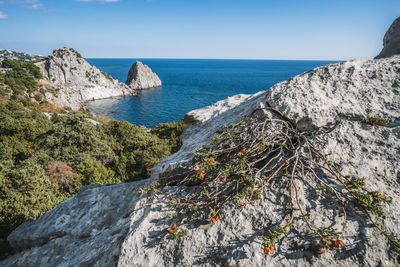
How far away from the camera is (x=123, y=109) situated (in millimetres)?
92125

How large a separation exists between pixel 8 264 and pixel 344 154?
8.73 m

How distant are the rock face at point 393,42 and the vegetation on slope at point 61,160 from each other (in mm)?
11493

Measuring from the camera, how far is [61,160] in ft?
62.6

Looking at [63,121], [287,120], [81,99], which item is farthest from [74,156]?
[81,99]

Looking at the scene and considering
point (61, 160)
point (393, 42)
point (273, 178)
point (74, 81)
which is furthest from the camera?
point (74, 81)

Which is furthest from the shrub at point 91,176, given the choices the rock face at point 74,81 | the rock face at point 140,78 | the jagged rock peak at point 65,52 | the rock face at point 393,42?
the rock face at point 140,78

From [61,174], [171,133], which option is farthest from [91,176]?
[171,133]

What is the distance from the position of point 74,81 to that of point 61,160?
108 m

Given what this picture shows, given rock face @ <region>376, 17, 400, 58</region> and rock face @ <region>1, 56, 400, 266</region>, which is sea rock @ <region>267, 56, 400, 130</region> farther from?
rock face @ <region>376, 17, 400, 58</region>

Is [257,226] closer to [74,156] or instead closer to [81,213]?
[81,213]

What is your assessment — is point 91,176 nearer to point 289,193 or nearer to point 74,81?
point 289,193

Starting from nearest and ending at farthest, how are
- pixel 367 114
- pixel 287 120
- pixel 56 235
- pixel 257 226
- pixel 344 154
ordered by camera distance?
pixel 257 226 → pixel 344 154 → pixel 367 114 → pixel 287 120 → pixel 56 235

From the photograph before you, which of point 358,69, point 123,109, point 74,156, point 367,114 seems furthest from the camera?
point 123,109

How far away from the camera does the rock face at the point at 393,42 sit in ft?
21.0
